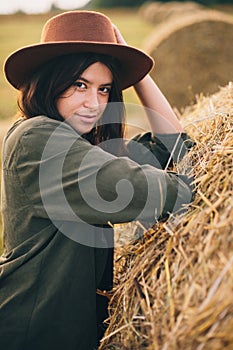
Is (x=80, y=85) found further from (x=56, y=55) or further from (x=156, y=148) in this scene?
(x=156, y=148)

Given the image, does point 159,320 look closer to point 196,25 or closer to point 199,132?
point 199,132

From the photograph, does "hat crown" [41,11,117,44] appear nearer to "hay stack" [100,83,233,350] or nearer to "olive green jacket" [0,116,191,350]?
"olive green jacket" [0,116,191,350]

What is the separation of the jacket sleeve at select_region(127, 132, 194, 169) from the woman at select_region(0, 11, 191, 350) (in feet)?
0.52

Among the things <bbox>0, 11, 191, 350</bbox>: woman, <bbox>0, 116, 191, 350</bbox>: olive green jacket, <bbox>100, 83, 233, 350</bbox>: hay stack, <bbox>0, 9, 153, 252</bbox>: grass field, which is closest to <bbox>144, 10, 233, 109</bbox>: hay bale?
<bbox>0, 9, 153, 252</bbox>: grass field

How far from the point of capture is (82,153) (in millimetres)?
2029

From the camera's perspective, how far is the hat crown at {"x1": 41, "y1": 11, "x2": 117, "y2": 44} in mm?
2418

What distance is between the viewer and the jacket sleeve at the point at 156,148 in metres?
2.81

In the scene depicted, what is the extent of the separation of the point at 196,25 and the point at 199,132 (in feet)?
13.8

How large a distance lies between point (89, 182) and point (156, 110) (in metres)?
1.09

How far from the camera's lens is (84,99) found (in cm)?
240

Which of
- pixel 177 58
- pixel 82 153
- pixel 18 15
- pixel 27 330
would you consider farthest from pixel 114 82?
pixel 18 15

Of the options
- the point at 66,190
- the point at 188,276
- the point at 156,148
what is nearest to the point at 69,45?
the point at 66,190

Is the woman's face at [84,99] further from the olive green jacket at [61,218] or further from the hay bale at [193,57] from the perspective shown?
the hay bale at [193,57]

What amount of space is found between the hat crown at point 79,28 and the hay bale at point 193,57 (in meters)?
4.14
